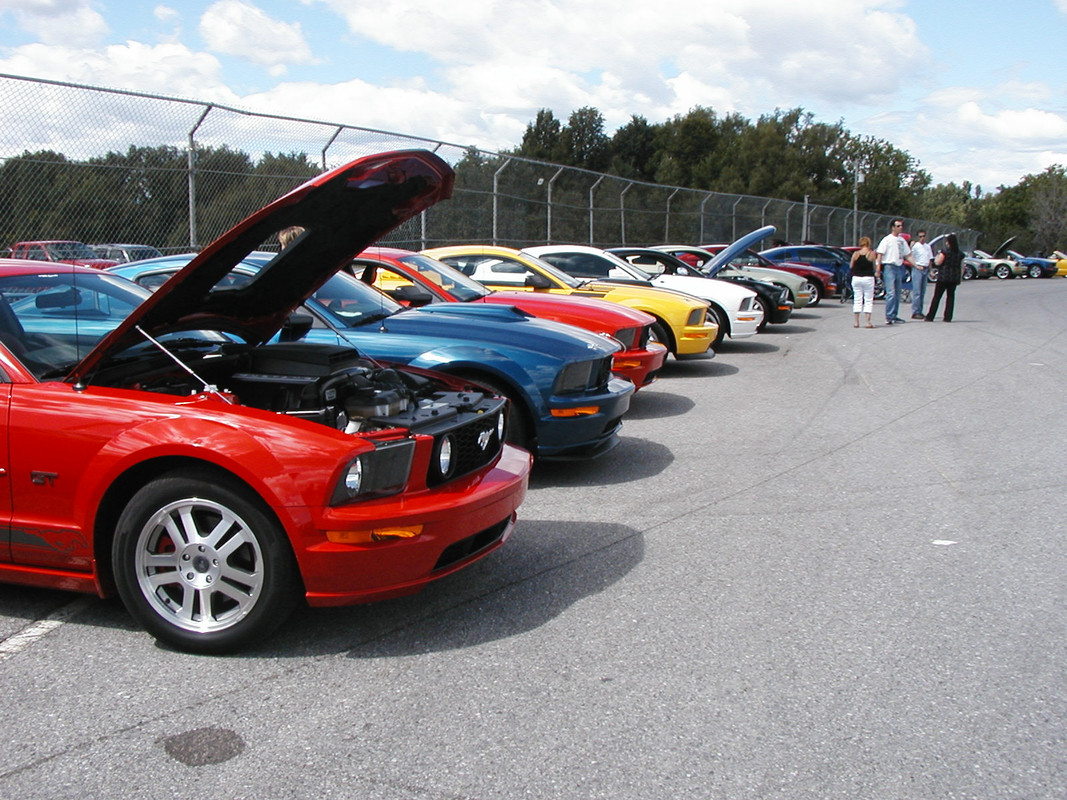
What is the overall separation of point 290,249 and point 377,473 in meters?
1.32

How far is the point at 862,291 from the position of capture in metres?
Result: 17.3

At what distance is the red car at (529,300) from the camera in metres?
8.17

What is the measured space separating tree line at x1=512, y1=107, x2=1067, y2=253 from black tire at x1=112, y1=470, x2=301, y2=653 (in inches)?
3078

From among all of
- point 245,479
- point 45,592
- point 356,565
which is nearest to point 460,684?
point 356,565

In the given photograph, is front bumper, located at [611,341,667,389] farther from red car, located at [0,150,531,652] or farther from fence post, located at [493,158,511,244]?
fence post, located at [493,158,511,244]

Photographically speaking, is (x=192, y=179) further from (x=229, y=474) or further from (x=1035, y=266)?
(x=1035, y=266)

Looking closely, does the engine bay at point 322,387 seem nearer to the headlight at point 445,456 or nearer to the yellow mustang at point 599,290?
the headlight at point 445,456

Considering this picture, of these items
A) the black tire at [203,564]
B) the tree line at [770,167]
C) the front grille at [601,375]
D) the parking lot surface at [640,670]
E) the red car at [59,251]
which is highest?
the tree line at [770,167]

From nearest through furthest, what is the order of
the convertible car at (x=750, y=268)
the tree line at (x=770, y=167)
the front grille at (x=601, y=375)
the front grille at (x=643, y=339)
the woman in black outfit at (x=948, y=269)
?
the front grille at (x=601, y=375) < the front grille at (x=643, y=339) < the woman in black outfit at (x=948, y=269) < the convertible car at (x=750, y=268) < the tree line at (x=770, y=167)

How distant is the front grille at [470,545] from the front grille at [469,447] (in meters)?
0.25

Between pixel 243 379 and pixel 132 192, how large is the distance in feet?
21.7

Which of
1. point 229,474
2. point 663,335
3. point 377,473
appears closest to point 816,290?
point 663,335

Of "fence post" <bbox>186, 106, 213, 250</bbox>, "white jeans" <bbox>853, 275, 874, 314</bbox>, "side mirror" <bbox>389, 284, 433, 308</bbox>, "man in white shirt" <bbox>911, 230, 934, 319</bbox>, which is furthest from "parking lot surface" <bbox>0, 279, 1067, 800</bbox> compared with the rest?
"man in white shirt" <bbox>911, 230, 934, 319</bbox>

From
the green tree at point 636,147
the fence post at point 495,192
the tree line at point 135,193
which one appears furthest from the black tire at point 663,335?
the green tree at point 636,147
